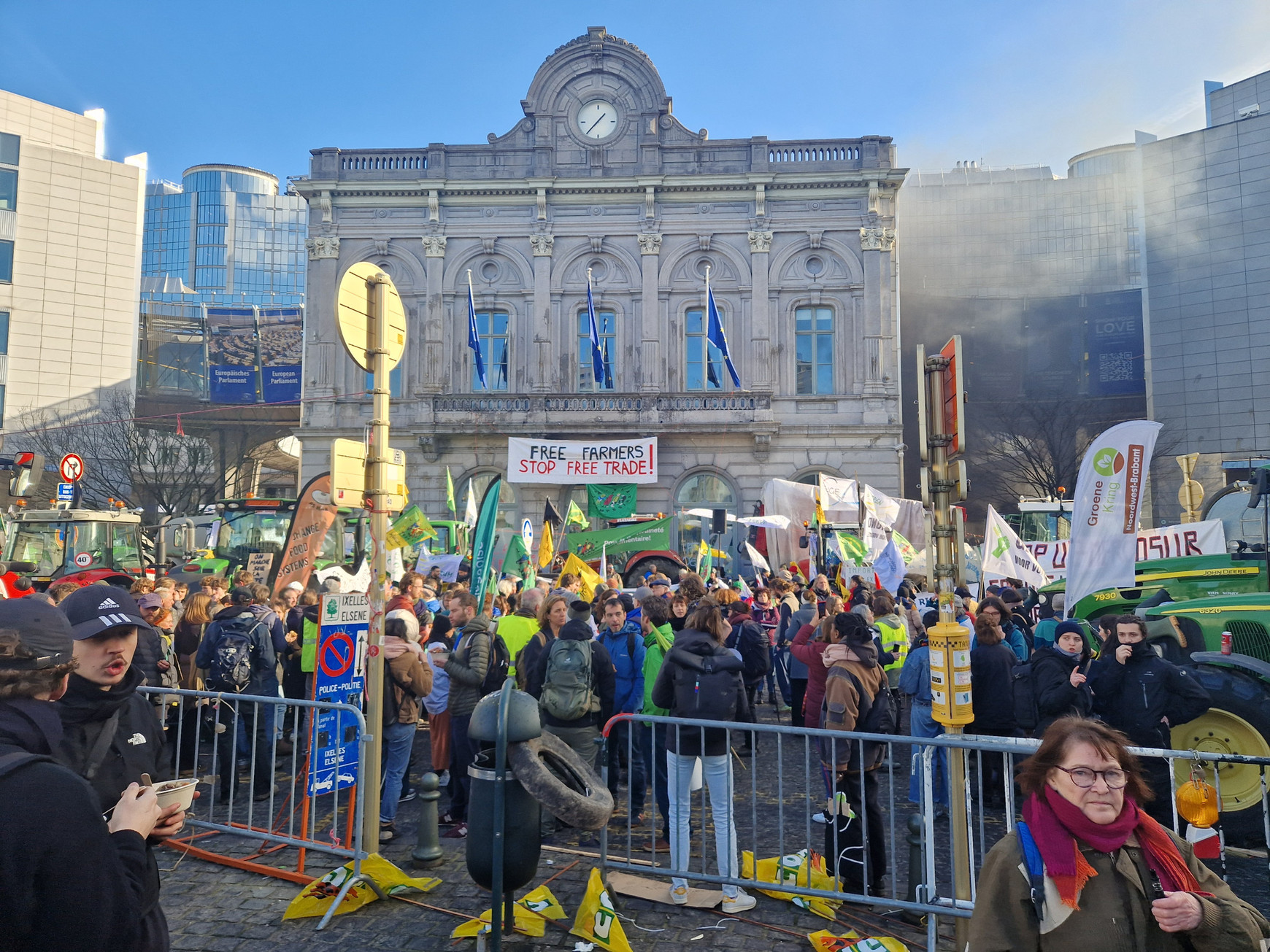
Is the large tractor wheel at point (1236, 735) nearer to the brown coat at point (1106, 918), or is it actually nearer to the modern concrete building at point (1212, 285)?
the brown coat at point (1106, 918)

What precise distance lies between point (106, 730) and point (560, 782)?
2.07 m

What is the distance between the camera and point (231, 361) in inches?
1865

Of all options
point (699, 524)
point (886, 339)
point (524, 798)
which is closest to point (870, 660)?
point (524, 798)

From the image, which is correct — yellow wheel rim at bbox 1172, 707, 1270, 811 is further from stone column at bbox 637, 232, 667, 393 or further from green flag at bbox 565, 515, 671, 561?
stone column at bbox 637, 232, 667, 393

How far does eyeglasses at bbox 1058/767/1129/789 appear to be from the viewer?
254 centimetres

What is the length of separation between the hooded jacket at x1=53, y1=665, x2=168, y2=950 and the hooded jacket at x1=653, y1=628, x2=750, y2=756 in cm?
343

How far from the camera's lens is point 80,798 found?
6.30 feet

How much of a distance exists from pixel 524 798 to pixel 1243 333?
44.5 metres

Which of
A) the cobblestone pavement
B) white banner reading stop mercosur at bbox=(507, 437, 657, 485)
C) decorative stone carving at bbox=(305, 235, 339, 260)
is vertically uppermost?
decorative stone carving at bbox=(305, 235, 339, 260)

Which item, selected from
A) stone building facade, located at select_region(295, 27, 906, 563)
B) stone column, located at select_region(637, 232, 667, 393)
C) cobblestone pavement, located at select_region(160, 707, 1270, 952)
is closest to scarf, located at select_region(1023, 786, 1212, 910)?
cobblestone pavement, located at select_region(160, 707, 1270, 952)

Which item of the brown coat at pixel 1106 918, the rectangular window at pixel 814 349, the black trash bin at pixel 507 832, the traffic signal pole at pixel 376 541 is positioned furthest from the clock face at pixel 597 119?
the brown coat at pixel 1106 918

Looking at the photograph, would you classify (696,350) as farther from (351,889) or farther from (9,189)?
(9,189)

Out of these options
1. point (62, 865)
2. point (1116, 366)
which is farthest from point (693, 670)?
point (1116, 366)

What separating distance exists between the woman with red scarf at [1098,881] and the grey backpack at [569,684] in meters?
4.06
